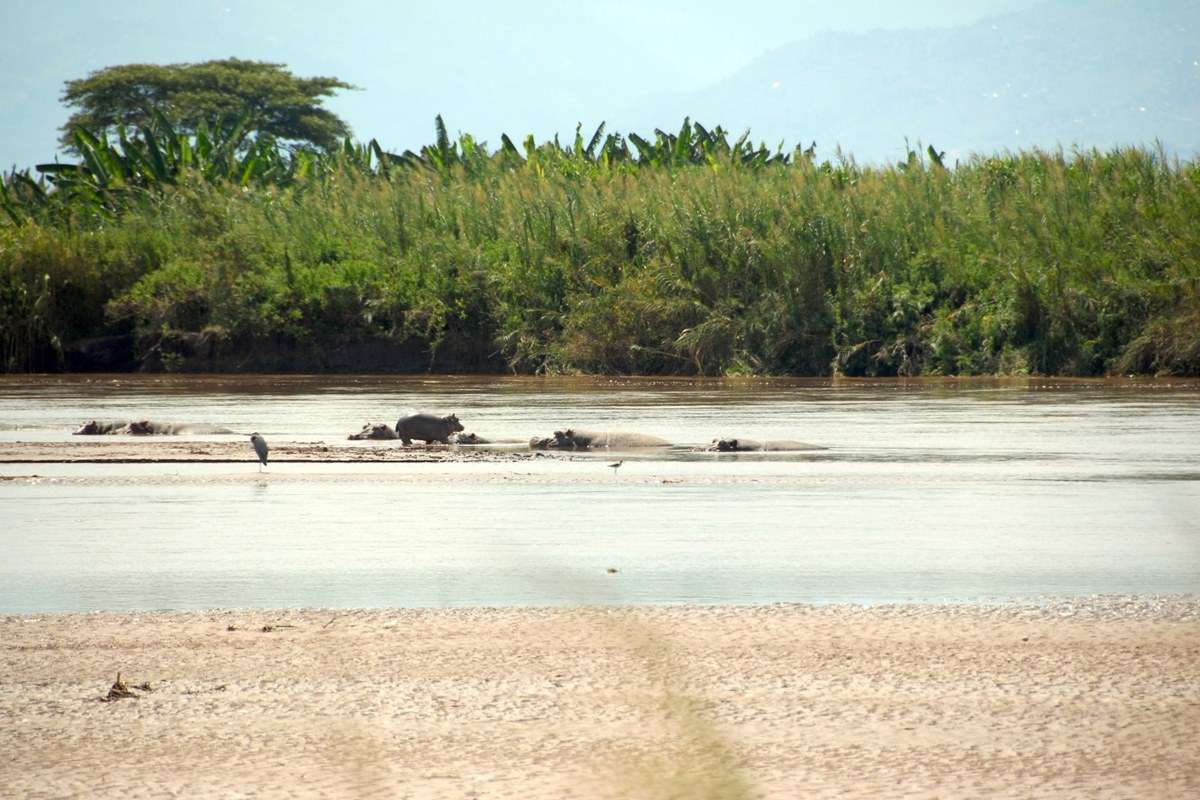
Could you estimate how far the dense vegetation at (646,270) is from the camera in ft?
102

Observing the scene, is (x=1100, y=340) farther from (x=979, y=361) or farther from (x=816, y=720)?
(x=816, y=720)

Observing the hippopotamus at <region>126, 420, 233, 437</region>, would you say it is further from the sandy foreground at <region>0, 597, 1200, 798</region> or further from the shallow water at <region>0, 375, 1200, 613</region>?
the sandy foreground at <region>0, 597, 1200, 798</region>

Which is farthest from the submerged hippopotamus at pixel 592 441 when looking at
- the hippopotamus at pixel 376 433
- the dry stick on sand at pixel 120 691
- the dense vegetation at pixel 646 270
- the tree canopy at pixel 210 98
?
the tree canopy at pixel 210 98

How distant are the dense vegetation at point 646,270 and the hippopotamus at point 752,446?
14978 mm

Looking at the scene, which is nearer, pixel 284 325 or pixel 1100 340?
pixel 1100 340

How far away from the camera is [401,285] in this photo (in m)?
36.6

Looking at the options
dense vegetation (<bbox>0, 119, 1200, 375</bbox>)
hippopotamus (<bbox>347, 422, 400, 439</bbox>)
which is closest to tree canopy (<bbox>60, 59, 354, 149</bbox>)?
dense vegetation (<bbox>0, 119, 1200, 375</bbox>)

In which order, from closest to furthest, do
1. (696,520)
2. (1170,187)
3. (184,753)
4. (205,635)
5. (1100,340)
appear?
(184,753)
(205,635)
(696,520)
(1100,340)
(1170,187)

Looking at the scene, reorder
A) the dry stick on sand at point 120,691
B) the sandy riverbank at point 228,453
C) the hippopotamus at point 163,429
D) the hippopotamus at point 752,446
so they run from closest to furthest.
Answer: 1. the dry stick on sand at point 120,691
2. the sandy riverbank at point 228,453
3. the hippopotamus at point 752,446
4. the hippopotamus at point 163,429

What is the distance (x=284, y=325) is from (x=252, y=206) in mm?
4795

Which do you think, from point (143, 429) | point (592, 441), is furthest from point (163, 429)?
point (592, 441)

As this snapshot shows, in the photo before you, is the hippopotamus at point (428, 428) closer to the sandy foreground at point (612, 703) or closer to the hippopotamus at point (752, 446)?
the hippopotamus at point (752, 446)

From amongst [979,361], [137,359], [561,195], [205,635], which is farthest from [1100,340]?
[205,635]

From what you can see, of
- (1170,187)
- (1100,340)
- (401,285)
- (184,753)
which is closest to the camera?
(184,753)
